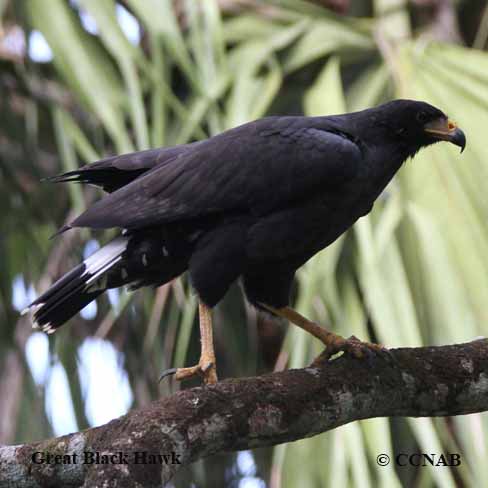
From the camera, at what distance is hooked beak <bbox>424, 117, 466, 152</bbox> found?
426 cm

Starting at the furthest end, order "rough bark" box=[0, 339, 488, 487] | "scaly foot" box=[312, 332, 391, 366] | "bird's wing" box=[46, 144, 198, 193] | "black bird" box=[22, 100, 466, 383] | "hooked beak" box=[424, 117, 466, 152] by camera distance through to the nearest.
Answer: "hooked beak" box=[424, 117, 466, 152]
"bird's wing" box=[46, 144, 198, 193]
"black bird" box=[22, 100, 466, 383]
"scaly foot" box=[312, 332, 391, 366]
"rough bark" box=[0, 339, 488, 487]

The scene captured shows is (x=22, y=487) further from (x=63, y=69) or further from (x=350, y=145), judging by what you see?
(x=63, y=69)

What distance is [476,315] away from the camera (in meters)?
4.22

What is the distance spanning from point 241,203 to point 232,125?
3.52 ft

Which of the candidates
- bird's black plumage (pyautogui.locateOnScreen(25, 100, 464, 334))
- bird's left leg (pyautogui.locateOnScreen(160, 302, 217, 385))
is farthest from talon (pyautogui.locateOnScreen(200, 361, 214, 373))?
bird's black plumage (pyautogui.locateOnScreen(25, 100, 464, 334))

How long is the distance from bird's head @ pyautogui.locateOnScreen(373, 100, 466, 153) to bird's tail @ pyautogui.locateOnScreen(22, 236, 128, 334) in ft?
3.75

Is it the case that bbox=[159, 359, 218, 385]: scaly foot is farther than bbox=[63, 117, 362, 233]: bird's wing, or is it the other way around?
bbox=[63, 117, 362, 233]: bird's wing

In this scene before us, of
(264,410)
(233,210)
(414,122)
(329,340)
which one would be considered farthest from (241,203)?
(264,410)

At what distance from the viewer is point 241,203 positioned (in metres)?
4.05

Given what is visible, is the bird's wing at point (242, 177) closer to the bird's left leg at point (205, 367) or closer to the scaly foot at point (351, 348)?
the bird's left leg at point (205, 367)

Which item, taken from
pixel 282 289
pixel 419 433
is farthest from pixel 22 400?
pixel 419 433

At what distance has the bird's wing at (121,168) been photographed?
4133mm

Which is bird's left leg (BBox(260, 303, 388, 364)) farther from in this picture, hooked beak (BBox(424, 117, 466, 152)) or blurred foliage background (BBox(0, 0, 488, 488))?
hooked beak (BBox(424, 117, 466, 152))

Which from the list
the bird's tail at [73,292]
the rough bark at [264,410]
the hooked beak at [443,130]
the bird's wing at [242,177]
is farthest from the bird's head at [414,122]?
the bird's tail at [73,292]
